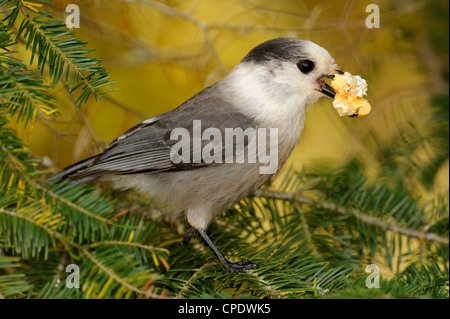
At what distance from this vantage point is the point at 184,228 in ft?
4.94

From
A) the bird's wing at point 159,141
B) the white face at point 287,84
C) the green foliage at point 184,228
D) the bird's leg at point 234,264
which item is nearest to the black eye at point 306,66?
the white face at point 287,84

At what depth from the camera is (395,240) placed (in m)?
1.43

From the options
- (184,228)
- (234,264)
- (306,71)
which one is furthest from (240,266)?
(306,71)

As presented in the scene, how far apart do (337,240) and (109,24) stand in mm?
1086

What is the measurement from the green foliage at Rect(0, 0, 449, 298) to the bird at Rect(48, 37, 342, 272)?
9cm

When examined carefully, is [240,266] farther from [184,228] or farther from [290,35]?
[290,35]

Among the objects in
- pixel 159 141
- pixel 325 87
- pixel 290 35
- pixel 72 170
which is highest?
pixel 290 35

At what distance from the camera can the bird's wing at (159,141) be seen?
146cm

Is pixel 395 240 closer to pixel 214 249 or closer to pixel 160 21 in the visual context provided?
pixel 214 249

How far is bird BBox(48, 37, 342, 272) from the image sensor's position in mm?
1435

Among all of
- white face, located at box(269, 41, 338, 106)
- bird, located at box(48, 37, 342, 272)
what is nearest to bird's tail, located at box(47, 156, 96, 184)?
bird, located at box(48, 37, 342, 272)

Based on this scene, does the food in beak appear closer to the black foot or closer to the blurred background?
the blurred background

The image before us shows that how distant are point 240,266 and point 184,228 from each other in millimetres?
397

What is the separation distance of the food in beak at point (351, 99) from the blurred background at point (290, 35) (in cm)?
20
